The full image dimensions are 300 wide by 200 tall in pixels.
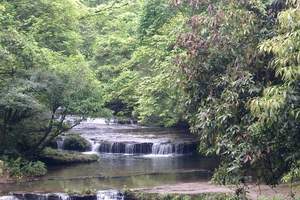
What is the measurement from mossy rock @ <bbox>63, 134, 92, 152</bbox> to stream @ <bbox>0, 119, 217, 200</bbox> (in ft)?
0.86

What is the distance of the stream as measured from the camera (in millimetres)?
19219

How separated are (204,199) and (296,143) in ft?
25.5

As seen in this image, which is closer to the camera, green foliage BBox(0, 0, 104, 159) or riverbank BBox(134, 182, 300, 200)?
riverbank BBox(134, 182, 300, 200)

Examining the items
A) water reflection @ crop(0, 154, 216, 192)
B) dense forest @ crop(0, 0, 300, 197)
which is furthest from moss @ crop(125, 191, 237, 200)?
dense forest @ crop(0, 0, 300, 197)

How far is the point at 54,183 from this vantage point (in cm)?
1956

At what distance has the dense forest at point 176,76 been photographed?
8.38m

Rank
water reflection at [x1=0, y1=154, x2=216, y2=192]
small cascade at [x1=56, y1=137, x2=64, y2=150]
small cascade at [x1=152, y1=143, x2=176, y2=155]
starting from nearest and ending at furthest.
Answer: water reflection at [x1=0, y1=154, x2=216, y2=192], small cascade at [x1=152, y1=143, x2=176, y2=155], small cascade at [x1=56, y1=137, x2=64, y2=150]

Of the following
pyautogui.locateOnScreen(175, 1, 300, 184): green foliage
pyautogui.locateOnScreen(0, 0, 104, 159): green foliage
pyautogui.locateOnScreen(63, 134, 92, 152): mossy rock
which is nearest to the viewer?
pyautogui.locateOnScreen(175, 1, 300, 184): green foliage

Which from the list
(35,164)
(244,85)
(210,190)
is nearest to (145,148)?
(35,164)

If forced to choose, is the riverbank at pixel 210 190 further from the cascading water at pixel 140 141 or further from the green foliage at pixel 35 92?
the cascading water at pixel 140 141

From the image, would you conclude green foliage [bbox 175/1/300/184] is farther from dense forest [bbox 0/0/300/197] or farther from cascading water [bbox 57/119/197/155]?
cascading water [bbox 57/119/197/155]

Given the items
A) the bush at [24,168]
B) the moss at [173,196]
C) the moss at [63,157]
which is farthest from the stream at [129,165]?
the moss at [173,196]

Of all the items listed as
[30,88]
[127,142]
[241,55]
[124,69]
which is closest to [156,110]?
[127,142]

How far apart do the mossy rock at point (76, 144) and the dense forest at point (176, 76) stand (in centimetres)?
90
